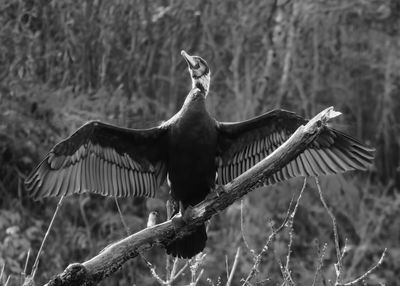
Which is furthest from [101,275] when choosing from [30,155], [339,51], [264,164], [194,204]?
[339,51]

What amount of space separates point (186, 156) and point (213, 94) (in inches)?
147

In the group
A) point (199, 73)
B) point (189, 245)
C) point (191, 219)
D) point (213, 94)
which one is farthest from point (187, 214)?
point (213, 94)

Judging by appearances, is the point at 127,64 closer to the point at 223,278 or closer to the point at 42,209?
the point at 42,209

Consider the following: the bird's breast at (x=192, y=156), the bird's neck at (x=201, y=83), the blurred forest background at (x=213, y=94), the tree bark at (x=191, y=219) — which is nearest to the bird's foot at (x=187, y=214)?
the tree bark at (x=191, y=219)

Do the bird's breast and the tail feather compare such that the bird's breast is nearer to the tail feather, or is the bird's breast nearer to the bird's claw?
the tail feather

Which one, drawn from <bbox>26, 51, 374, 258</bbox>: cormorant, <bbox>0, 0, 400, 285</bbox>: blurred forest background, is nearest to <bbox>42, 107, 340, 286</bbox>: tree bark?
<bbox>26, 51, 374, 258</bbox>: cormorant

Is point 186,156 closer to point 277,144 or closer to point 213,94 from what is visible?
point 277,144

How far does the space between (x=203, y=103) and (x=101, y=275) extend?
1.20 meters

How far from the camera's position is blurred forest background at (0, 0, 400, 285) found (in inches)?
273

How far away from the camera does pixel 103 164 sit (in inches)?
178

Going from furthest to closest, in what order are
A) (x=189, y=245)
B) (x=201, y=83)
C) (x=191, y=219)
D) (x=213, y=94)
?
1. (x=213, y=94)
2. (x=201, y=83)
3. (x=189, y=245)
4. (x=191, y=219)

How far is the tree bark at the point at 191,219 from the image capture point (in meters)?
3.30

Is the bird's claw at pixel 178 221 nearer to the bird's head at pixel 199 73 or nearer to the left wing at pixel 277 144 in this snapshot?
the left wing at pixel 277 144

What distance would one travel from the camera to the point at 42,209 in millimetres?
7066
